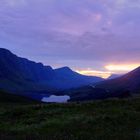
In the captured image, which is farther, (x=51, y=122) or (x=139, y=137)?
(x=51, y=122)

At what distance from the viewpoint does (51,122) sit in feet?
93.7

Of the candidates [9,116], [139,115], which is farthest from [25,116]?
[139,115]

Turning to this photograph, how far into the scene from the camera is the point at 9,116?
37125 mm

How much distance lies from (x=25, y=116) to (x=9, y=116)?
5.96 feet

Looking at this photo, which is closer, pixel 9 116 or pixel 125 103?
pixel 9 116

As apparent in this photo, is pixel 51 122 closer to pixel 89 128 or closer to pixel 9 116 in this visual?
pixel 89 128

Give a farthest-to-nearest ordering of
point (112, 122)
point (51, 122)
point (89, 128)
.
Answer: point (51, 122), point (112, 122), point (89, 128)

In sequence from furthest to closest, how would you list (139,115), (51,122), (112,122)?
1. (139,115)
2. (51,122)
3. (112,122)

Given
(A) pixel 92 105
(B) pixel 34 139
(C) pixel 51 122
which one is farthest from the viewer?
(A) pixel 92 105

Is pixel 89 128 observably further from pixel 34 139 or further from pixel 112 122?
pixel 34 139

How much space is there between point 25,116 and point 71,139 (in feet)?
65.0

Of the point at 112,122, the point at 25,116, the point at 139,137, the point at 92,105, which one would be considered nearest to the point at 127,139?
the point at 139,137

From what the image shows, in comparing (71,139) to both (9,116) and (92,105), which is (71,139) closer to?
(9,116)

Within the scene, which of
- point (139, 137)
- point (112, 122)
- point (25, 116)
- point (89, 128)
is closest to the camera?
point (139, 137)
